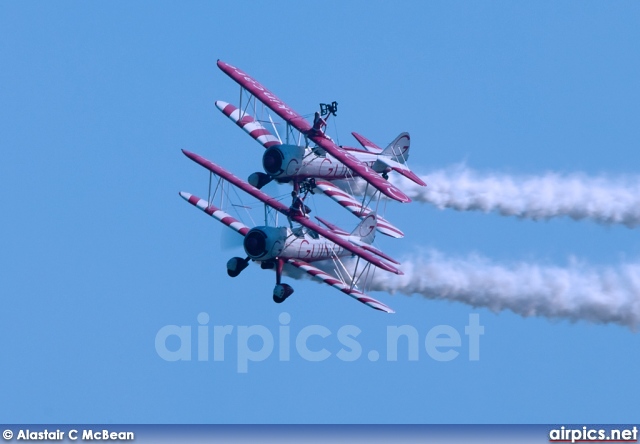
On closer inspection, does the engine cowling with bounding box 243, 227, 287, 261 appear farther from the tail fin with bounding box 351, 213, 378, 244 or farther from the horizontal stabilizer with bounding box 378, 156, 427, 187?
the horizontal stabilizer with bounding box 378, 156, 427, 187

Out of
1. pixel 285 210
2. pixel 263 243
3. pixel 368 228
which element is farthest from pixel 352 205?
pixel 263 243

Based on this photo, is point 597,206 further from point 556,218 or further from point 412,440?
point 412,440

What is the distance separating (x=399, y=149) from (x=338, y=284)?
23.1 feet

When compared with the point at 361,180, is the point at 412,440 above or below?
below

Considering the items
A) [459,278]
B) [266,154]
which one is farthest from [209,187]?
[459,278]

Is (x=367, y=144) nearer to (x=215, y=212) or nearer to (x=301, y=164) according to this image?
(x=301, y=164)

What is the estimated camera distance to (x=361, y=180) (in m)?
89.0

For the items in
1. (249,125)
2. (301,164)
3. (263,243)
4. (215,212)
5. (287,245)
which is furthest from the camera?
(249,125)

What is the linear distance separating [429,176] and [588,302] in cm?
884

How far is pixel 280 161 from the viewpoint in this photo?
8506 cm

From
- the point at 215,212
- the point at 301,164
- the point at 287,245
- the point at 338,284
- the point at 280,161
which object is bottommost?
the point at 338,284

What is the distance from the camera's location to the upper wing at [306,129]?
83.3 meters

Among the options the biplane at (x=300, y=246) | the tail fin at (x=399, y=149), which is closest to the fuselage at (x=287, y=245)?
the biplane at (x=300, y=246)

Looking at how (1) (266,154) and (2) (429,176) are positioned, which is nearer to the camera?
(1) (266,154)
